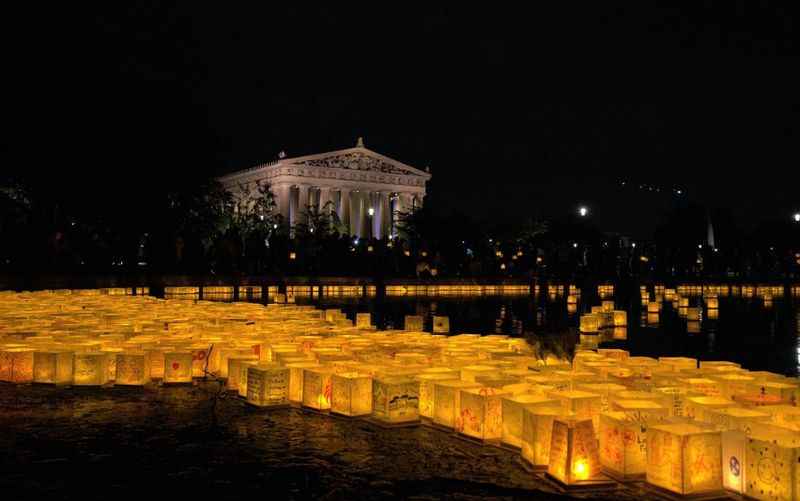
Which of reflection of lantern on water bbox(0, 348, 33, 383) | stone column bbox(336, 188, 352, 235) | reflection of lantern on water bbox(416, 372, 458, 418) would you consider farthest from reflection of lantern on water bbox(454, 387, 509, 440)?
stone column bbox(336, 188, 352, 235)

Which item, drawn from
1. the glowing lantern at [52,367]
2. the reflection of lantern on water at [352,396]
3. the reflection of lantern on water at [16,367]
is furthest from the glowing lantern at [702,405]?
the reflection of lantern on water at [16,367]

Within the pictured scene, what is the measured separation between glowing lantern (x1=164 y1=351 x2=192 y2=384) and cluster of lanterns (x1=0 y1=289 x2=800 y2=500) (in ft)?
0.05

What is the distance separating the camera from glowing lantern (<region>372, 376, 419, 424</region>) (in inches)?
324

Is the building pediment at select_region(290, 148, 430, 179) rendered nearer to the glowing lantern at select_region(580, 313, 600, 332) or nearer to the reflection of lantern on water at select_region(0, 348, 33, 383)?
the glowing lantern at select_region(580, 313, 600, 332)

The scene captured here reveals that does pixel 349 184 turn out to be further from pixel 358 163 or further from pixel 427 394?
pixel 427 394

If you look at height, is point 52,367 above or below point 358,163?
below

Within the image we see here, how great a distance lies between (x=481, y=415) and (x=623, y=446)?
1.53 metres

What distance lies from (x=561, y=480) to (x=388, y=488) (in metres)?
1.32

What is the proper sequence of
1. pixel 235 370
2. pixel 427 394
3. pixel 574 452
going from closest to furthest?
pixel 574 452 → pixel 427 394 → pixel 235 370

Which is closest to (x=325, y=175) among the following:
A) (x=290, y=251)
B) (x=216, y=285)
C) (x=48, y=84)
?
(x=290, y=251)

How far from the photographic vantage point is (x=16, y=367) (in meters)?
10.6

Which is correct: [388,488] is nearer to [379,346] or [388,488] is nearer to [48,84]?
[379,346]

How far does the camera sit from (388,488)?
6.10m

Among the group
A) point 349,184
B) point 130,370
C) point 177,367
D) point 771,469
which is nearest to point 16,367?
point 130,370
